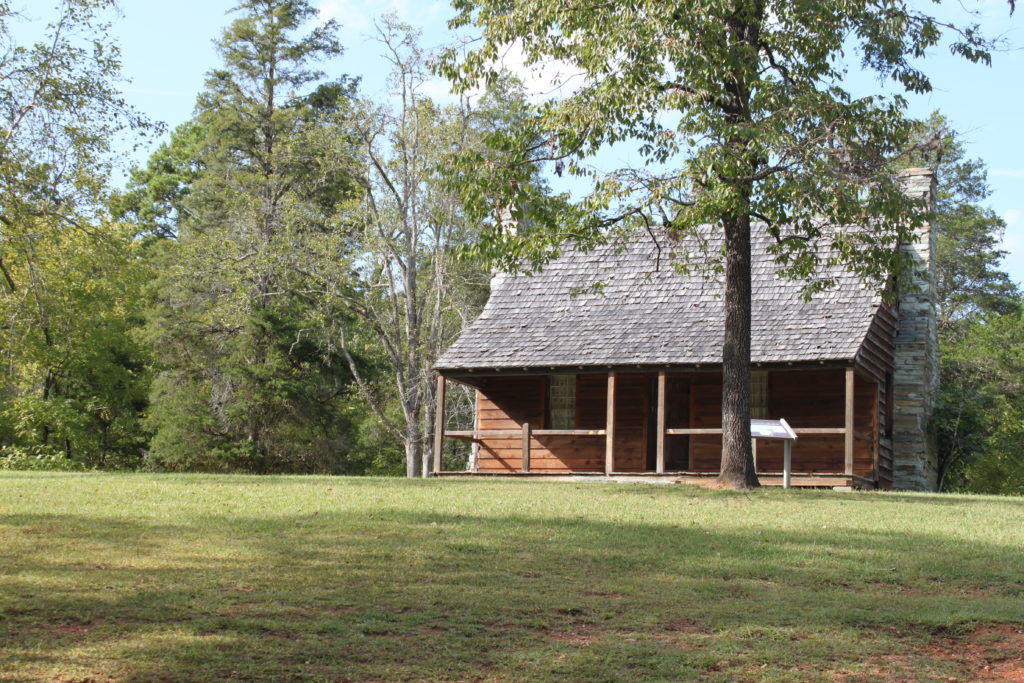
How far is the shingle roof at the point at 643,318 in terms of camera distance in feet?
70.6

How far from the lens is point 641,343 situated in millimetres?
22516

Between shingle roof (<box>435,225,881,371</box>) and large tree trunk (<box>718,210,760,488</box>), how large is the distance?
305 centimetres

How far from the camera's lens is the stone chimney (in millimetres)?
24094

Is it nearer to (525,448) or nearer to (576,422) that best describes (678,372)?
(576,422)

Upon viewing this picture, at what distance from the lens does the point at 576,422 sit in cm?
2477

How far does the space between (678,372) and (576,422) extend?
2747mm

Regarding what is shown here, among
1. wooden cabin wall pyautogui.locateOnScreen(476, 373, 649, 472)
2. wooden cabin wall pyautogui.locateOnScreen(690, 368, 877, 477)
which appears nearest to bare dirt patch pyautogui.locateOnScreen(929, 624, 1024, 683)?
wooden cabin wall pyautogui.locateOnScreen(690, 368, 877, 477)

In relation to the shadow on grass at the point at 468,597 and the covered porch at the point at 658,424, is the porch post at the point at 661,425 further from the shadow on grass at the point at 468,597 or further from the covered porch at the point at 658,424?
the shadow on grass at the point at 468,597

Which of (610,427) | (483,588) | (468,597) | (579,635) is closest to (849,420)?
(610,427)

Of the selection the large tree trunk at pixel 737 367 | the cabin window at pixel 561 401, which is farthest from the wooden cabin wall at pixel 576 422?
the large tree trunk at pixel 737 367

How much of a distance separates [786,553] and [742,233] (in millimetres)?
7402

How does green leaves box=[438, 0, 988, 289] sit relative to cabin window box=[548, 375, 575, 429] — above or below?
above

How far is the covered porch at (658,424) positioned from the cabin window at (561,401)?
0.07 feet

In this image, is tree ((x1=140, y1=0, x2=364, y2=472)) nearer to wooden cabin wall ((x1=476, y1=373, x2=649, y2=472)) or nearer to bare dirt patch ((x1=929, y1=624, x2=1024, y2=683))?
wooden cabin wall ((x1=476, y1=373, x2=649, y2=472))
